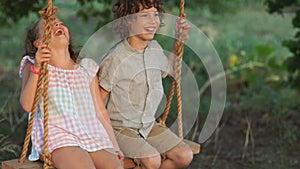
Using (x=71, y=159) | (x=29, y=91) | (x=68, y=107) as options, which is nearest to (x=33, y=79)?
(x=29, y=91)

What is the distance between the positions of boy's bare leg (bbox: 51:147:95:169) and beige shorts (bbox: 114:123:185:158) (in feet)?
1.00

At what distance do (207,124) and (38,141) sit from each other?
2.38 metres

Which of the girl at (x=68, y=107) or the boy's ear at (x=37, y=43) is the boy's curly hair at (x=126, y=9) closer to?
the girl at (x=68, y=107)

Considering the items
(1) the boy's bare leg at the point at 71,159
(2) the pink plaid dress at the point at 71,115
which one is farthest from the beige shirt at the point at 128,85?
(1) the boy's bare leg at the point at 71,159

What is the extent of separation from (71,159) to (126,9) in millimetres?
869

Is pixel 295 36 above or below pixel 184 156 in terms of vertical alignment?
above

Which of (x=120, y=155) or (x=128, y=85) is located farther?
(x=128, y=85)

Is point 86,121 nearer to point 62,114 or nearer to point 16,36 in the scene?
point 62,114

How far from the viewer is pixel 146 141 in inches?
127

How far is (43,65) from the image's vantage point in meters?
2.78

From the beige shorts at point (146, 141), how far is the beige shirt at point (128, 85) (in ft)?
0.13

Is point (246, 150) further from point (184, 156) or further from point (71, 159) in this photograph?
point (71, 159)

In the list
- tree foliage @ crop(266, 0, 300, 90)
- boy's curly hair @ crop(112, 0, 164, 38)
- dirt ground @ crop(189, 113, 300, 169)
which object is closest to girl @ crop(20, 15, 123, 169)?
boy's curly hair @ crop(112, 0, 164, 38)

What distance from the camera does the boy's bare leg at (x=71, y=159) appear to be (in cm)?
281
